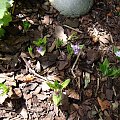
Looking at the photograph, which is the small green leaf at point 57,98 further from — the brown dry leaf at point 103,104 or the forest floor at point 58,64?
the brown dry leaf at point 103,104

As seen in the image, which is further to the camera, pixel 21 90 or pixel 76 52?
pixel 76 52

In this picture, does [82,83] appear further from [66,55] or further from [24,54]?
[24,54]

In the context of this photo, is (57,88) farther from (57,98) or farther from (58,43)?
(58,43)

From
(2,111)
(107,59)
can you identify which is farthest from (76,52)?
(2,111)

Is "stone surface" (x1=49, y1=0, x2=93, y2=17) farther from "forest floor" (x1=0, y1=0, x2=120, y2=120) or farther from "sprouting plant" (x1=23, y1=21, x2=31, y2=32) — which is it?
"sprouting plant" (x1=23, y1=21, x2=31, y2=32)

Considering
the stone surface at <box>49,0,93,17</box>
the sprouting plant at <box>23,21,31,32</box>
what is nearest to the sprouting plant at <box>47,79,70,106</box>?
the sprouting plant at <box>23,21,31,32</box>

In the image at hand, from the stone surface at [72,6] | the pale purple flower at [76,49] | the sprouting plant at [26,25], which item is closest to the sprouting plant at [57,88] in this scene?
the pale purple flower at [76,49]

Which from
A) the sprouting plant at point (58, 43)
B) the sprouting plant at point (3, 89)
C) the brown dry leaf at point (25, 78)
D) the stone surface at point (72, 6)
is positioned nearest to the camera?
→ the sprouting plant at point (3, 89)
